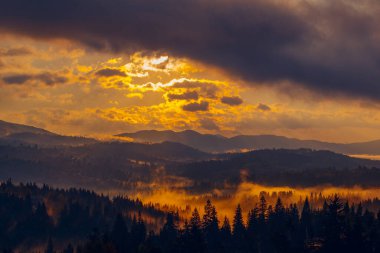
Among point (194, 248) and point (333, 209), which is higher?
point (333, 209)

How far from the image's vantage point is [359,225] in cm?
18025

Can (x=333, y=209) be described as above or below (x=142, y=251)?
above

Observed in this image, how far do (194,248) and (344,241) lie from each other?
4865 cm

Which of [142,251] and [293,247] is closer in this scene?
[142,251]

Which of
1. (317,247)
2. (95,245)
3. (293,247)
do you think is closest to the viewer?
(95,245)

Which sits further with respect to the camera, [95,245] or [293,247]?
[293,247]

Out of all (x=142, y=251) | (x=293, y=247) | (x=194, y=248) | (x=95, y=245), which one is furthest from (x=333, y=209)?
(x=95, y=245)

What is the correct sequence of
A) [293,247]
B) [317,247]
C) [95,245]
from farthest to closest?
[293,247]
[317,247]
[95,245]

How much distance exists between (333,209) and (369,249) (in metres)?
16.6

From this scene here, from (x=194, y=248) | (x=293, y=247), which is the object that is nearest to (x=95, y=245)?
(x=194, y=248)

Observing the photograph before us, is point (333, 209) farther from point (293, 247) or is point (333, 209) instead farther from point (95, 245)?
point (95, 245)

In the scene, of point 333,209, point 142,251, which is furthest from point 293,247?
point 142,251

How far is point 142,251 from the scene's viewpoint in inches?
7283

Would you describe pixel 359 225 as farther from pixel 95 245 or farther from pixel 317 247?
pixel 95 245
